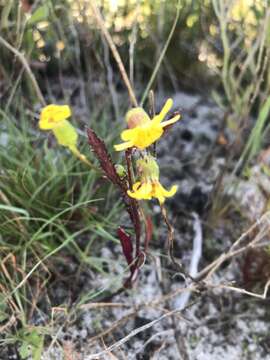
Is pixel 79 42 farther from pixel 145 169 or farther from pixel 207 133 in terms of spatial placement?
pixel 145 169

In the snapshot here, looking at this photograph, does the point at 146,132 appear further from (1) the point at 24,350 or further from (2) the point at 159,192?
(1) the point at 24,350

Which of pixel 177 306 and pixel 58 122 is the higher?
pixel 58 122

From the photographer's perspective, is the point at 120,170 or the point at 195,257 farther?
the point at 195,257

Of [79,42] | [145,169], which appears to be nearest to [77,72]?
[79,42]

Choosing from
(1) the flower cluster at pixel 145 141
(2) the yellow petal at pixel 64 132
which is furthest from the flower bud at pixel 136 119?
(2) the yellow petal at pixel 64 132

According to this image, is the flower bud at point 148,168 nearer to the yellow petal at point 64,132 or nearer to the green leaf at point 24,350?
the yellow petal at point 64,132

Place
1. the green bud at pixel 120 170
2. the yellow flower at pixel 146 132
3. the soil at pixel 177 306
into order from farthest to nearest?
the soil at pixel 177 306 < the green bud at pixel 120 170 < the yellow flower at pixel 146 132

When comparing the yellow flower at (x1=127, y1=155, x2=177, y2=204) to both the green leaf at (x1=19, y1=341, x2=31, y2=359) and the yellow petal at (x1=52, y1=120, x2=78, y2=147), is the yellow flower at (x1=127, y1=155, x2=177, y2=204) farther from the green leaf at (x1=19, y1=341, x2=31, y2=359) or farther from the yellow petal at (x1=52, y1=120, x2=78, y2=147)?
the green leaf at (x1=19, y1=341, x2=31, y2=359)

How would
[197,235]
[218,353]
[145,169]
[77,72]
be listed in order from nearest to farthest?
[145,169] → [218,353] → [197,235] → [77,72]

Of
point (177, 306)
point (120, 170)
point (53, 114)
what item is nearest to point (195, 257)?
point (177, 306)
